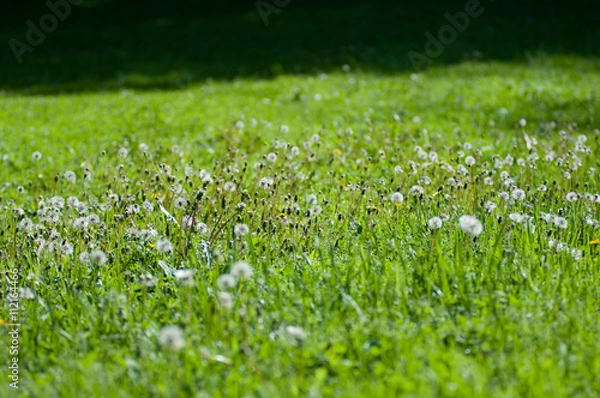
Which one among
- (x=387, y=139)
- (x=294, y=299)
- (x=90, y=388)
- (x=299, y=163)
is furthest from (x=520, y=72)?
(x=90, y=388)

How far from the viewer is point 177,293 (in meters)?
3.07

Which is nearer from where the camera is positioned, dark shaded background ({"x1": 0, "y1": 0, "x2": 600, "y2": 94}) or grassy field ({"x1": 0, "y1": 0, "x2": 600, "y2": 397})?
grassy field ({"x1": 0, "y1": 0, "x2": 600, "y2": 397})

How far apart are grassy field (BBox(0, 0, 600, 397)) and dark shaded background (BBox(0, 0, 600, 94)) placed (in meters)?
4.95

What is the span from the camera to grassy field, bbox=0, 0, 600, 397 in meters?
2.34

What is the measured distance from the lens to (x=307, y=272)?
318cm

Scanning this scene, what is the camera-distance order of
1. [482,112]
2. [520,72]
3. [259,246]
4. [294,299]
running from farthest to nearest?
[520,72] → [482,112] → [259,246] → [294,299]

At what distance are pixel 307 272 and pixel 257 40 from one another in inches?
435

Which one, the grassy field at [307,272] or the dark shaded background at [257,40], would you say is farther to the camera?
the dark shaded background at [257,40]

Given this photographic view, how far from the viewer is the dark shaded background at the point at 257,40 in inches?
442

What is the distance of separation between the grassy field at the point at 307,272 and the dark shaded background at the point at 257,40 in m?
4.95

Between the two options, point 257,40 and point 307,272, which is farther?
point 257,40

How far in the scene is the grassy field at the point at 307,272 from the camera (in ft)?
7.68

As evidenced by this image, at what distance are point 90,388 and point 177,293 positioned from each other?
2.84 feet

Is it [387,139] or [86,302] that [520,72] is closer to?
[387,139]
